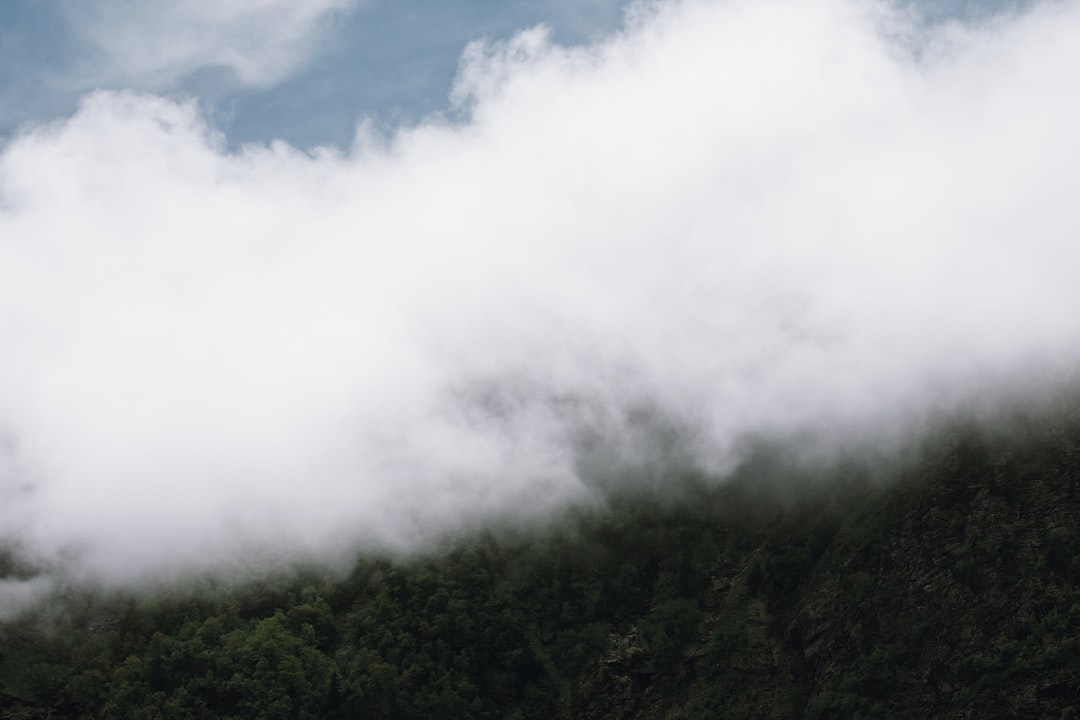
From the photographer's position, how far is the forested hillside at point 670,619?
118 m

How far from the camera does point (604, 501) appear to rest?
162 m

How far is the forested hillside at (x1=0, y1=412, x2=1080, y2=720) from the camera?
387ft

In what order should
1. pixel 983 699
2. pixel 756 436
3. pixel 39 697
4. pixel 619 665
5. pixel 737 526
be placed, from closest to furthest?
pixel 983 699 < pixel 39 697 < pixel 619 665 < pixel 737 526 < pixel 756 436

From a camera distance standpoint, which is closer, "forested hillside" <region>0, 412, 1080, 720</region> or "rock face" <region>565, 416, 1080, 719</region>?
"rock face" <region>565, 416, 1080, 719</region>

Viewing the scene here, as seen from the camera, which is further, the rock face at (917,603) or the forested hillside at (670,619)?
the forested hillside at (670,619)

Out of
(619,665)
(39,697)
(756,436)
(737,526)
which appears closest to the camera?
(39,697)

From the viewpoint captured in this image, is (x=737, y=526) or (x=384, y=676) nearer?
(x=384, y=676)

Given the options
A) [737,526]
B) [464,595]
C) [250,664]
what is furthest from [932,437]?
[250,664]

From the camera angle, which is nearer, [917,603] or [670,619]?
[917,603]

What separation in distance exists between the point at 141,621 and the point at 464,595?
44.7m

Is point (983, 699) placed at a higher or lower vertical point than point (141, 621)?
lower

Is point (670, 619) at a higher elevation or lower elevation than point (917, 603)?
higher

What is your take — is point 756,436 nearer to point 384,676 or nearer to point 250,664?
point 384,676

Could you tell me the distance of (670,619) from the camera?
142m
